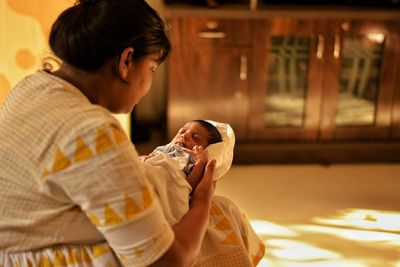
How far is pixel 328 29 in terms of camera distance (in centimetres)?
297

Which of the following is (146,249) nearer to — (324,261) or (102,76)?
(102,76)

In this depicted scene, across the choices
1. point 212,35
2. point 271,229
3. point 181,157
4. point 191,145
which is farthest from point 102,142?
point 212,35

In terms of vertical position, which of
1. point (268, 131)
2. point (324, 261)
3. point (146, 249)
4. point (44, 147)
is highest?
point (44, 147)

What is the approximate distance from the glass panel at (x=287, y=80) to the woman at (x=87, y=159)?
6.69 feet

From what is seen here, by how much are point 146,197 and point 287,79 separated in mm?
2291

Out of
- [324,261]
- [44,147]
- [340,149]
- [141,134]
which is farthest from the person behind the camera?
[141,134]

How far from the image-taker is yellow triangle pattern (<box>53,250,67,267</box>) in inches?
38.3

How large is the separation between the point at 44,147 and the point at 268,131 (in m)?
2.35

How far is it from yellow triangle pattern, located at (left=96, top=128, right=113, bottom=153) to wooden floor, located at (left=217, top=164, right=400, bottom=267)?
4.46 ft

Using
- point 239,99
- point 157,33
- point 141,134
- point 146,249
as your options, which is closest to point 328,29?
point 239,99

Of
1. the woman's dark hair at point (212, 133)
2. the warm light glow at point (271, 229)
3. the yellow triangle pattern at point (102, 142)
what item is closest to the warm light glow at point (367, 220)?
the warm light glow at point (271, 229)

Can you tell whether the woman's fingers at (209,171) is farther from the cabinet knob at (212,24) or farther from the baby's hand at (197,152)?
the cabinet knob at (212,24)

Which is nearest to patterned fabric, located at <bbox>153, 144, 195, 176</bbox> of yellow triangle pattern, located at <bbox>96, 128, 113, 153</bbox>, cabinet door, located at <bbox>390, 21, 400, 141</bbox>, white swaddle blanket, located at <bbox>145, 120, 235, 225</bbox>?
white swaddle blanket, located at <bbox>145, 120, 235, 225</bbox>

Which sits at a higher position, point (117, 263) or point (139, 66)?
point (139, 66)
